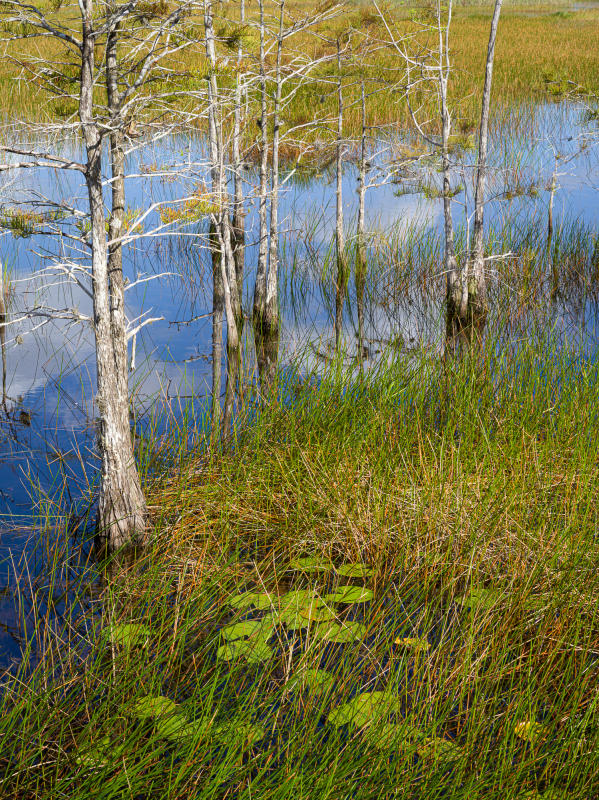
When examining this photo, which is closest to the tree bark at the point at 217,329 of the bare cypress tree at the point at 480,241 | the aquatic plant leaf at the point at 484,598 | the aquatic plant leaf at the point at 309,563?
the aquatic plant leaf at the point at 309,563

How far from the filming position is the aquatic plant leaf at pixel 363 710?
2.99 m

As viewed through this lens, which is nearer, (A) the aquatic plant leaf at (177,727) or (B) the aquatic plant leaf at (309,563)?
(A) the aquatic plant leaf at (177,727)

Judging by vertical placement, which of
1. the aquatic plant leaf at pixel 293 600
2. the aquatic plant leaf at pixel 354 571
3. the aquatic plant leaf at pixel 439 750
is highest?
the aquatic plant leaf at pixel 293 600

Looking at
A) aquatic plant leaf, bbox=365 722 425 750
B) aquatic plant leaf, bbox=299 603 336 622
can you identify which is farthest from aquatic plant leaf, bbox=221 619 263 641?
aquatic plant leaf, bbox=365 722 425 750

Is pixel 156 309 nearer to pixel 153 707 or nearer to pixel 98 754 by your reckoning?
pixel 153 707

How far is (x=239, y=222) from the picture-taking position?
1100 centimetres

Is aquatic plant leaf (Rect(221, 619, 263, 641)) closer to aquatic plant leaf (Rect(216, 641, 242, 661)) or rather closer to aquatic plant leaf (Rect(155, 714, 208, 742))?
aquatic plant leaf (Rect(216, 641, 242, 661))

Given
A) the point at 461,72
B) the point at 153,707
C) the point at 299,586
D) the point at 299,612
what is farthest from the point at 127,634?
the point at 461,72

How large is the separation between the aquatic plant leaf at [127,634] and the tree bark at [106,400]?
42.7 inches

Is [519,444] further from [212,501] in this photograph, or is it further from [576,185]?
[576,185]

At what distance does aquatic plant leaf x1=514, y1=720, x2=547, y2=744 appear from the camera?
9.41 ft

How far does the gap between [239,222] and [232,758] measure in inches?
361

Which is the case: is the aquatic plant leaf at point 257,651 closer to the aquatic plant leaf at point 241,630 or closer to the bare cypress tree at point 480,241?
the aquatic plant leaf at point 241,630

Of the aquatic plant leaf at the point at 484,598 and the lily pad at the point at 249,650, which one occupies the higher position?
the aquatic plant leaf at the point at 484,598
